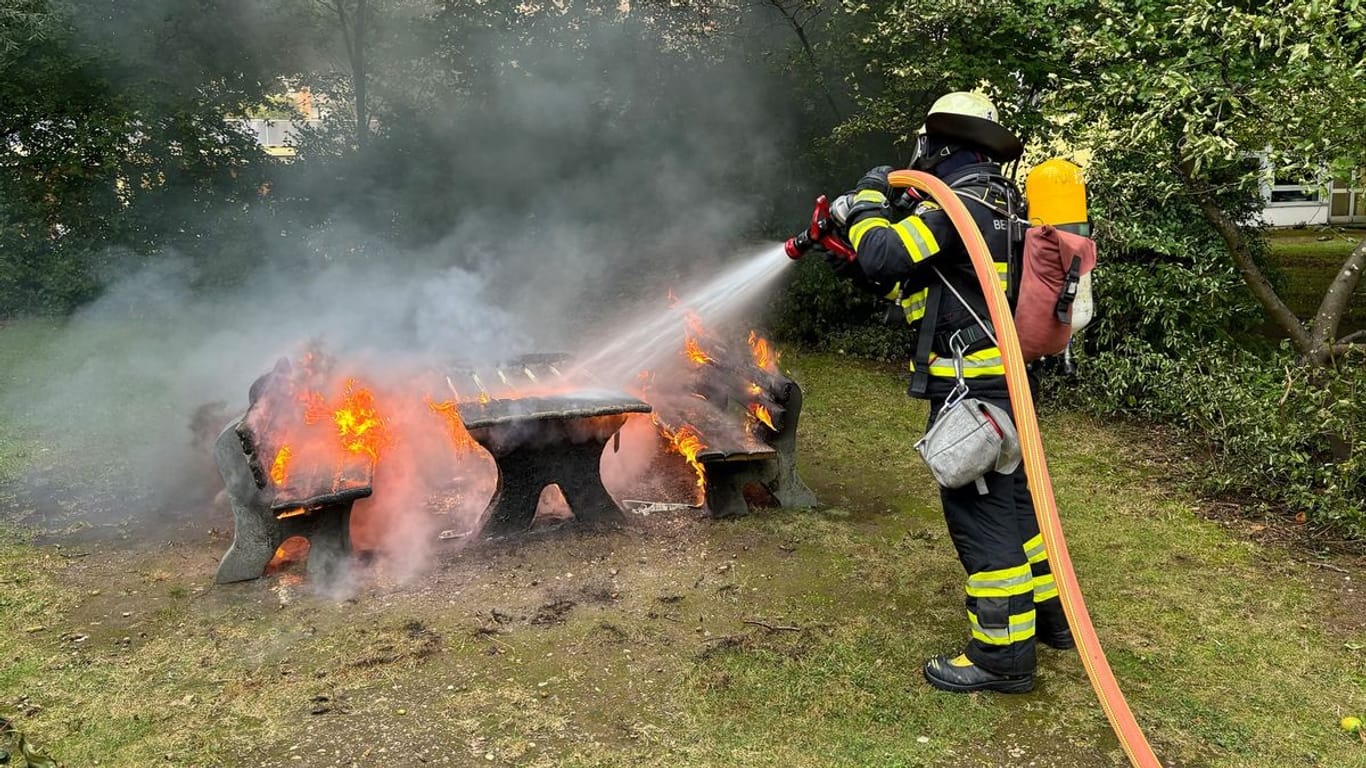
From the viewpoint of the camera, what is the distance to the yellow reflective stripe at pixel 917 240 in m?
3.21

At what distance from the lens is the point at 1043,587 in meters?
3.59

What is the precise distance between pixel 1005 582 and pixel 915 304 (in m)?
1.09

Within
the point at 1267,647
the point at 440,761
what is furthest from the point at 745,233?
the point at 440,761

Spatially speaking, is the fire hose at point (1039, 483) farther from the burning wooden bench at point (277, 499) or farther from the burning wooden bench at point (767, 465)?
the burning wooden bench at point (277, 499)

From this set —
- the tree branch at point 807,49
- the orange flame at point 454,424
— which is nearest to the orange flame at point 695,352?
the orange flame at point 454,424

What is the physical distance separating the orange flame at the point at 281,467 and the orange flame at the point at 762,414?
249cm

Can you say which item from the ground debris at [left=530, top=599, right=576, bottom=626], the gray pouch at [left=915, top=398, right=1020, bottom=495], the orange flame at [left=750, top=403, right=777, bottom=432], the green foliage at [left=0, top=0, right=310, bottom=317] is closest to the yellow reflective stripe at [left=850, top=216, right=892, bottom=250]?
the gray pouch at [left=915, top=398, right=1020, bottom=495]

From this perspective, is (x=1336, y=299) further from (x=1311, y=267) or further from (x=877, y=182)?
(x=1311, y=267)

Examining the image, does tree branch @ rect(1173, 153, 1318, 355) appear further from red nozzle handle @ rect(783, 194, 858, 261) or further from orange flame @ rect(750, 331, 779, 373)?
red nozzle handle @ rect(783, 194, 858, 261)

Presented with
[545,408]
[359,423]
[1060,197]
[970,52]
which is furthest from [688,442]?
[970,52]

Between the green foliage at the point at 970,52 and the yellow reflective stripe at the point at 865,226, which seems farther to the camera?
the green foliage at the point at 970,52

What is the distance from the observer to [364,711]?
10.6 feet

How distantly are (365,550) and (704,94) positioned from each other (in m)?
6.85

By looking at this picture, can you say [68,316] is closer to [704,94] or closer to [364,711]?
[704,94]
